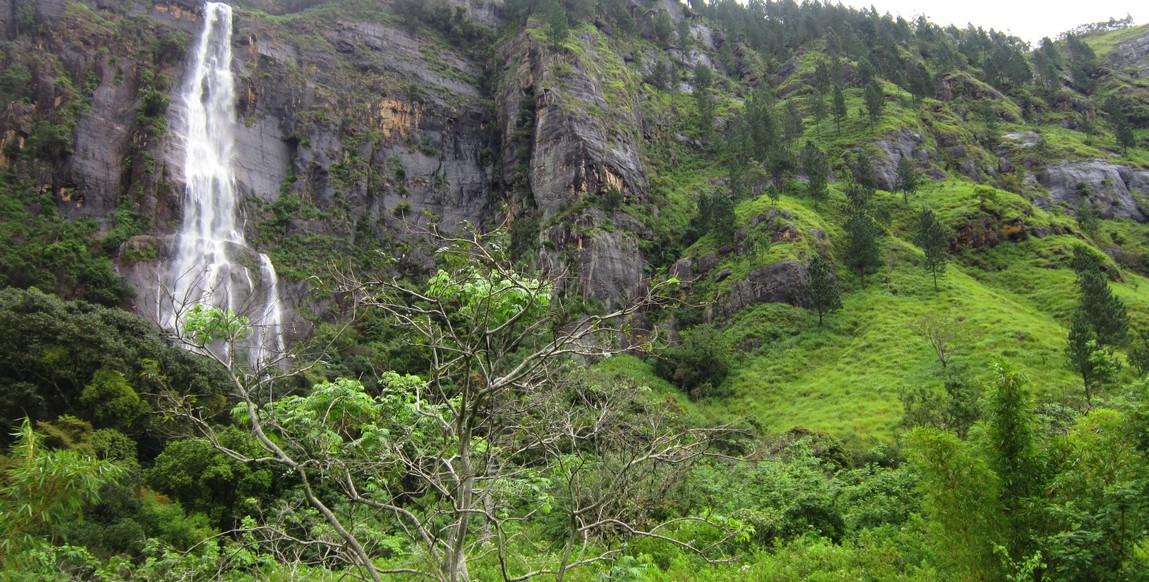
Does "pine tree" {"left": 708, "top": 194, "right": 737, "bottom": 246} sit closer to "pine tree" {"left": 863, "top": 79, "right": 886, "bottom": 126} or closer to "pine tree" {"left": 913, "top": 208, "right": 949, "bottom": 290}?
"pine tree" {"left": 913, "top": 208, "right": 949, "bottom": 290}

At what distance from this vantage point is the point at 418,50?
69.2 metres

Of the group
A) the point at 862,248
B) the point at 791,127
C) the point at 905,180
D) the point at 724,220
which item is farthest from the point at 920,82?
the point at 724,220

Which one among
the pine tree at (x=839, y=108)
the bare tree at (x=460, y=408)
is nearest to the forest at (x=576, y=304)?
the bare tree at (x=460, y=408)

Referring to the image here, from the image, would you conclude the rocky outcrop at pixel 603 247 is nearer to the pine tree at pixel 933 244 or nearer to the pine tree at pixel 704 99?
the pine tree at pixel 933 244

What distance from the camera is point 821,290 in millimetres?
42344

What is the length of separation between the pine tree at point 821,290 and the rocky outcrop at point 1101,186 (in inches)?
1419

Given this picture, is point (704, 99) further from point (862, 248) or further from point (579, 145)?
point (862, 248)

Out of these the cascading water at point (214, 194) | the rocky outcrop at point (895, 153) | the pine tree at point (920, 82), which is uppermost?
the pine tree at point (920, 82)

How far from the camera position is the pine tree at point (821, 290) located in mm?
42250

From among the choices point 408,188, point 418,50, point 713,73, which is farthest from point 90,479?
point 713,73

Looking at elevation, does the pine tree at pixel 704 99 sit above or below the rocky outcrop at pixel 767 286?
above

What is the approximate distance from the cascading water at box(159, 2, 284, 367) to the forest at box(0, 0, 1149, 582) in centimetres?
106

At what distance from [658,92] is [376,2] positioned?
3661 cm

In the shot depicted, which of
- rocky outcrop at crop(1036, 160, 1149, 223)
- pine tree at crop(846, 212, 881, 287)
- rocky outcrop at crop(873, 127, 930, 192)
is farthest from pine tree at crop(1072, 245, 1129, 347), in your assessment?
rocky outcrop at crop(1036, 160, 1149, 223)
